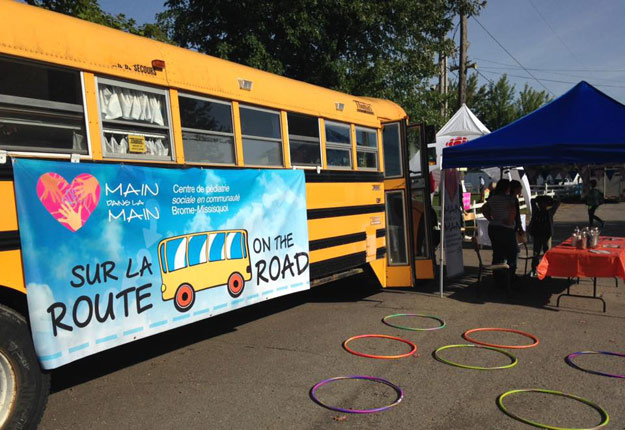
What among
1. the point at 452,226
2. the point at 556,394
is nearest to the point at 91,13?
the point at 452,226

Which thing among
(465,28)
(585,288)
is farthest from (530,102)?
(585,288)

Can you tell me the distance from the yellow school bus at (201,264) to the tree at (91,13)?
19.0 ft

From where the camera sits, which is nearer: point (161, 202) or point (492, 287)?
point (161, 202)

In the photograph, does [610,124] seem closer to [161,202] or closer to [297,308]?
[297,308]

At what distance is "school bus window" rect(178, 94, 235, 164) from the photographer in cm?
445

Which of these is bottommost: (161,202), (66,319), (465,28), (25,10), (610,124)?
(66,319)

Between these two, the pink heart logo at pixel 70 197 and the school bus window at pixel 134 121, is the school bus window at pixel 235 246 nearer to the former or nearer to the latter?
the school bus window at pixel 134 121

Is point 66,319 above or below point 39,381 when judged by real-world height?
above

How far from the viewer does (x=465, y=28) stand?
64.5ft

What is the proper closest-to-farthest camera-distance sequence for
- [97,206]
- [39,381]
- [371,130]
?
1. [39,381]
2. [97,206]
3. [371,130]

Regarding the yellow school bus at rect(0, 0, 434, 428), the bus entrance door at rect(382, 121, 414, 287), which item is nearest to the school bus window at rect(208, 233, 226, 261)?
the yellow school bus at rect(0, 0, 434, 428)

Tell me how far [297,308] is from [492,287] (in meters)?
3.22

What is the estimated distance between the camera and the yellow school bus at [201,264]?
4.23m

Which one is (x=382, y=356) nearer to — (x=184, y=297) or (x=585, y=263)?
(x=184, y=297)
